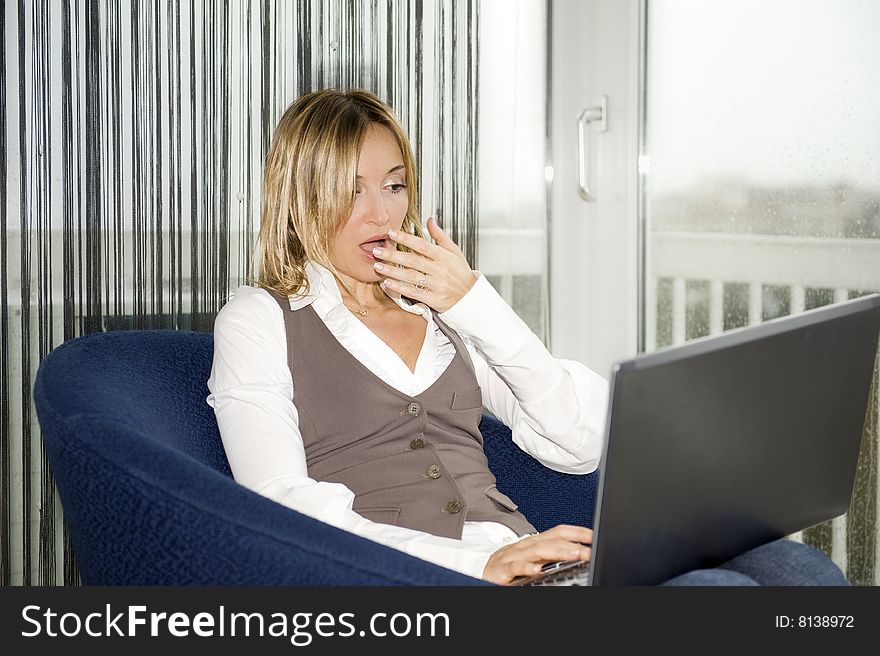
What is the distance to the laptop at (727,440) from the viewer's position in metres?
0.83

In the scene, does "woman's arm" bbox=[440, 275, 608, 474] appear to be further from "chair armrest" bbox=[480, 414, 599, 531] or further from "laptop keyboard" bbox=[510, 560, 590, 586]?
"laptop keyboard" bbox=[510, 560, 590, 586]

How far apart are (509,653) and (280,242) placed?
86cm

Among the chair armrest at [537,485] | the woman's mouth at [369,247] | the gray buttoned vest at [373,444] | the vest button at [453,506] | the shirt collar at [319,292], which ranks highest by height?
the woman's mouth at [369,247]

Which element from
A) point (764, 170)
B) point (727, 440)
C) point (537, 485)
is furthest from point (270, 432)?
point (764, 170)

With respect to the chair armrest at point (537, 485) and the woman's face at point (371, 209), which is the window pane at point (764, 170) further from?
the woman's face at point (371, 209)

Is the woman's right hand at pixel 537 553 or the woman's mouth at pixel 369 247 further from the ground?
the woman's mouth at pixel 369 247

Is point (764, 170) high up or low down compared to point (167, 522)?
up

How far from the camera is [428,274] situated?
140 centimetres

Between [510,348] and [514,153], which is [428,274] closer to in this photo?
[510,348]

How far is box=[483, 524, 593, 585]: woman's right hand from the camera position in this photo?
114 centimetres

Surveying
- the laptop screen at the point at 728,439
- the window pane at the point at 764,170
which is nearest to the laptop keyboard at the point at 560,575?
the laptop screen at the point at 728,439

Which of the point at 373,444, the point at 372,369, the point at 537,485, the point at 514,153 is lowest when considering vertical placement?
the point at 537,485

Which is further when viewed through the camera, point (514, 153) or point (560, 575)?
point (514, 153)

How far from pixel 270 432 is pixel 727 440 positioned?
2.19 ft
